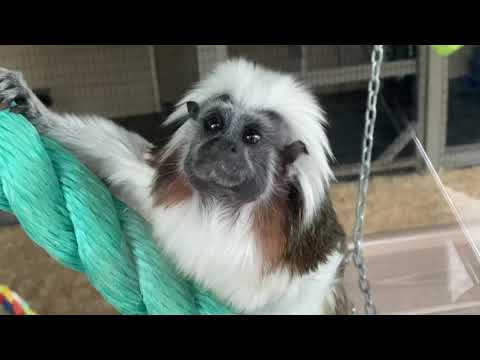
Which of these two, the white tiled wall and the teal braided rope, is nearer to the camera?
the teal braided rope

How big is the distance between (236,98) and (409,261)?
1.16 meters

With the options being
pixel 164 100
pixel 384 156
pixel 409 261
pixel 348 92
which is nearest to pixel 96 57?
pixel 164 100

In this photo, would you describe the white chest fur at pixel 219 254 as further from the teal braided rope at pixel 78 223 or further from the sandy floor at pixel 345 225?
the sandy floor at pixel 345 225

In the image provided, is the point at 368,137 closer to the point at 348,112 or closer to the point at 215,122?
the point at 215,122

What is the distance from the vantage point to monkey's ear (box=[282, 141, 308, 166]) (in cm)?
101

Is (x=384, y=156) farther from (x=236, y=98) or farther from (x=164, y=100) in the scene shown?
(x=236, y=98)

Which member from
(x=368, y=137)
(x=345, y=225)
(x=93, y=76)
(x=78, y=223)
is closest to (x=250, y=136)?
(x=368, y=137)

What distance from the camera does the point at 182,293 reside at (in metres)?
0.93

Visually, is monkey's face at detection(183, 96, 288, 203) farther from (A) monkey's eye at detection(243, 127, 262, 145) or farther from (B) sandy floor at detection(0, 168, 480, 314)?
(B) sandy floor at detection(0, 168, 480, 314)

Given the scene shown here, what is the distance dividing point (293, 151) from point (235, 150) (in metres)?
0.11

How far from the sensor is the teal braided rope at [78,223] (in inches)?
32.3

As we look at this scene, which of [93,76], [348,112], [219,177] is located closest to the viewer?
[219,177]

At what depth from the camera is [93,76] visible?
2598 millimetres

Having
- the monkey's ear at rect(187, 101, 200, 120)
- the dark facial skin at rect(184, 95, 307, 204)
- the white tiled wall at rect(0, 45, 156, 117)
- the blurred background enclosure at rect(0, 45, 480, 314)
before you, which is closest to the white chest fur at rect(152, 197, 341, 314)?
the dark facial skin at rect(184, 95, 307, 204)
